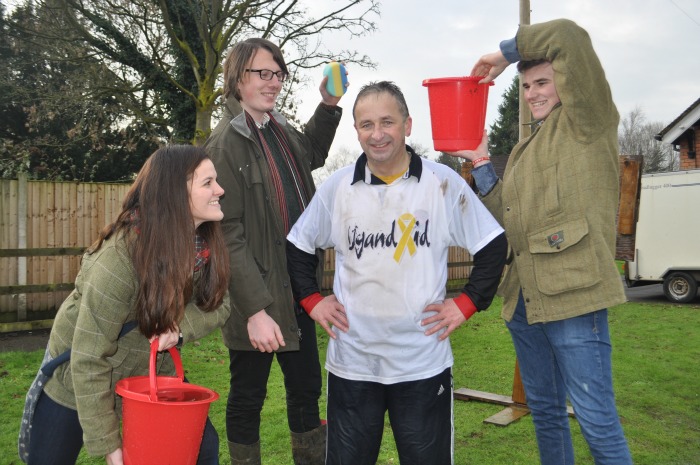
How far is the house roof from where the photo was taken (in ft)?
63.7

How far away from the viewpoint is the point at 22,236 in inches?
353

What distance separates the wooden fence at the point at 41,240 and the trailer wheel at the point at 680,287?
1284 cm

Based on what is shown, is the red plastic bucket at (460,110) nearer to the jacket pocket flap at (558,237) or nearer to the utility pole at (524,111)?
the jacket pocket flap at (558,237)

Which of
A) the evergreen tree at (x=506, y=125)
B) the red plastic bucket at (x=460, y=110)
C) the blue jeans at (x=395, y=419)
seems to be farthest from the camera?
the evergreen tree at (x=506, y=125)

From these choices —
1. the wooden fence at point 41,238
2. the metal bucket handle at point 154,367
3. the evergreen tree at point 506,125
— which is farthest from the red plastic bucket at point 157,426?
the evergreen tree at point 506,125

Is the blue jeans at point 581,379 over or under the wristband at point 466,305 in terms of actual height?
under

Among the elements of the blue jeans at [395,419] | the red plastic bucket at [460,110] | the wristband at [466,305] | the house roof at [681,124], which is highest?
the house roof at [681,124]

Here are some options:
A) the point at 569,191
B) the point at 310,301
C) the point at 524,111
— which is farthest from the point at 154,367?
the point at 524,111

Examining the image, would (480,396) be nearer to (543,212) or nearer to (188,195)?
(543,212)

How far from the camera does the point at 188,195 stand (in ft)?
7.68

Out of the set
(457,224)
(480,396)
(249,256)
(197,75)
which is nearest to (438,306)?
(457,224)

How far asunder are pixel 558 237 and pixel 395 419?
1.05m

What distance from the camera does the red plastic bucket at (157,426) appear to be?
6.60ft

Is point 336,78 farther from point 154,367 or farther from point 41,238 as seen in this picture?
point 41,238
